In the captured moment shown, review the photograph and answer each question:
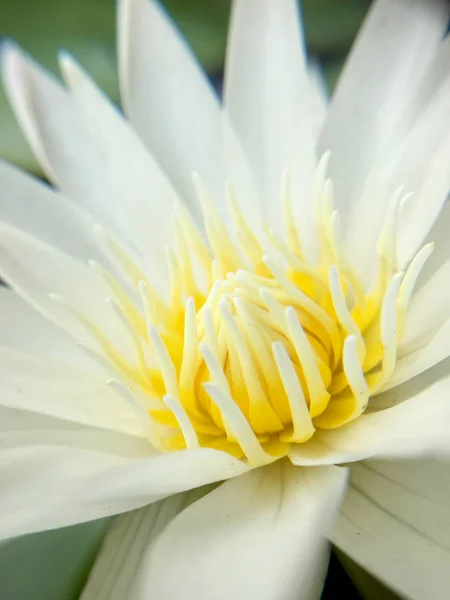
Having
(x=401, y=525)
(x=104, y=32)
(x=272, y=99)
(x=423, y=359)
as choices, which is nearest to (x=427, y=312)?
(x=423, y=359)

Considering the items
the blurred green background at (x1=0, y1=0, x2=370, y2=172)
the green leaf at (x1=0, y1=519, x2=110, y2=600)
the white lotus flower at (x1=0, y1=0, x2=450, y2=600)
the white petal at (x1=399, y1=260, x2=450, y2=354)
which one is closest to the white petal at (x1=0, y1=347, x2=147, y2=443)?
the white lotus flower at (x1=0, y1=0, x2=450, y2=600)

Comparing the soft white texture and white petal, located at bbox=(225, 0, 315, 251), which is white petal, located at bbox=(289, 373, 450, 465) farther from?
white petal, located at bbox=(225, 0, 315, 251)

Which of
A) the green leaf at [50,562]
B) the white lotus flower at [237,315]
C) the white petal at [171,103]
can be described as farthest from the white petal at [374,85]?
the green leaf at [50,562]

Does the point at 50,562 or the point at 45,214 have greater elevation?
the point at 45,214

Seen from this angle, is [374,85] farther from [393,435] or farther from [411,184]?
[393,435]

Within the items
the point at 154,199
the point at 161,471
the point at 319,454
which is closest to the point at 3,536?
the point at 161,471

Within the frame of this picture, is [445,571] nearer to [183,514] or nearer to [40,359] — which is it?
[183,514]
